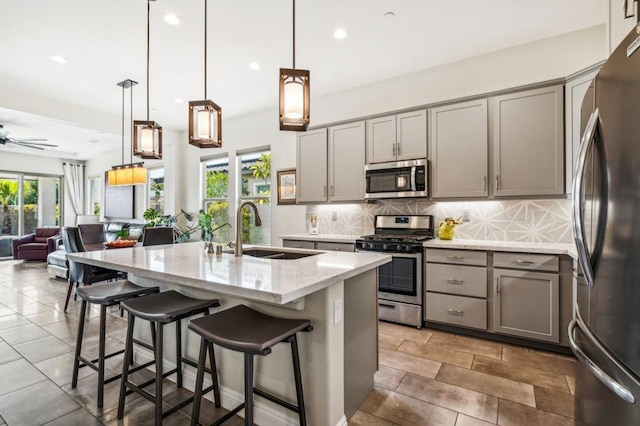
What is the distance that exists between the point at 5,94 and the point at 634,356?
678 cm

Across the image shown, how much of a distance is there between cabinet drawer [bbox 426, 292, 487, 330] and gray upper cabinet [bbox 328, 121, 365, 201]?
59.3 inches

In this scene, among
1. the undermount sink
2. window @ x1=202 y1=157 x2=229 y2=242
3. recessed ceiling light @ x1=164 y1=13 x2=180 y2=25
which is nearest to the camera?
the undermount sink

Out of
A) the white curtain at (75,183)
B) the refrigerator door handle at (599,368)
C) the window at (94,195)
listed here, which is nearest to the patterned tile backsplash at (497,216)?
the refrigerator door handle at (599,368)

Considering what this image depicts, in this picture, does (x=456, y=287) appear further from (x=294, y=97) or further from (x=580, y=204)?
(x=294, y=97)

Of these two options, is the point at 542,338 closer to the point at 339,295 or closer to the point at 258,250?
the point at 339,295

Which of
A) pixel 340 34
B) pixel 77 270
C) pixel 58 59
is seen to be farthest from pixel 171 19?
pixel 77 270

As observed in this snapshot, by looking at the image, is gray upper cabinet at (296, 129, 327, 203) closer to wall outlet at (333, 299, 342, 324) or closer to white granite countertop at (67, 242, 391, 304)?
white granite countertop at (67, 242, 391, 304)

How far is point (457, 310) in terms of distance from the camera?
3.18 metres

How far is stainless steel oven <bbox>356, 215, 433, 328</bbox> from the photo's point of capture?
3.36m

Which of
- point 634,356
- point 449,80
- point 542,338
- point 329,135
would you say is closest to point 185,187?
point 329,135

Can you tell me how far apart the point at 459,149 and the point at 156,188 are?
699 centimetres

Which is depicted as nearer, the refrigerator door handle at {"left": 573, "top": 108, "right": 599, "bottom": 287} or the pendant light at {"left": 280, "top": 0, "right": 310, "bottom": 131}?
the refrigerator door handle at {"left": 573, "top": 108, "right": 599, "bottom": 287}

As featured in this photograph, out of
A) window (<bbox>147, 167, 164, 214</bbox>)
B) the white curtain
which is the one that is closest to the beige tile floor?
window (<bbox>147, 167, 164, 214</bbox>)

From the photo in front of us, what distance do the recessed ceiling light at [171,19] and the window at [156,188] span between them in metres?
5.26
